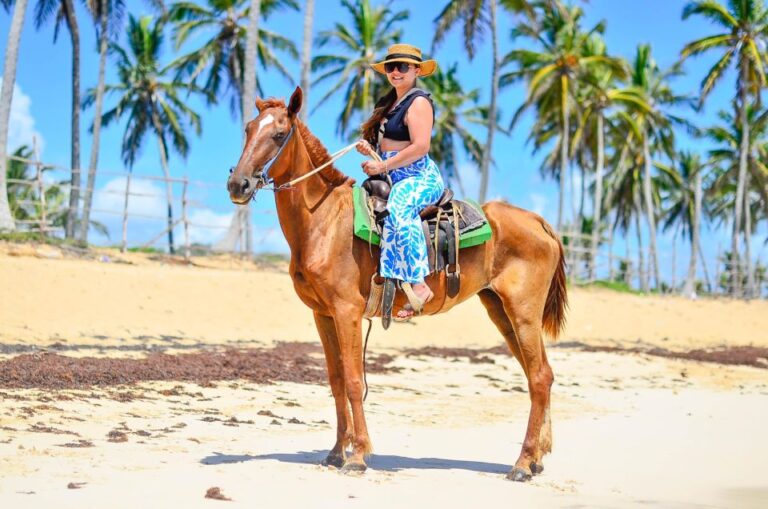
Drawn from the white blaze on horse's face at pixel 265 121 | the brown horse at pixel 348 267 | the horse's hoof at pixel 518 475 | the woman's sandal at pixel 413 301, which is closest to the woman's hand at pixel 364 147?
the brown horse at pixel 348 267

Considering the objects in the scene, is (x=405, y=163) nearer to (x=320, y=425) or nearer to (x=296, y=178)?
(x=296, y=178)

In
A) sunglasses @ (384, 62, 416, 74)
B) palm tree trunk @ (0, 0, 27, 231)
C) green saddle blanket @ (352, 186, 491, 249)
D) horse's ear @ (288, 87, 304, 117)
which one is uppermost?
palm tree trunk @ (0, 0, 27, 231)

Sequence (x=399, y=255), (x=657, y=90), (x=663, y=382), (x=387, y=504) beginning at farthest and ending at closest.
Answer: (x=657, y=90) → (x=663, y=382) → (x=399, y=255) → (x=387, y=504)

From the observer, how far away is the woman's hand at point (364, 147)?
6.44m

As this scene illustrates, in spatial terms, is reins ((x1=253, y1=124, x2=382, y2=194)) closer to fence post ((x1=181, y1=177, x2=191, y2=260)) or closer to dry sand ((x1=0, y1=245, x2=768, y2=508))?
dry sand ((x1=0, y1=245, x2=768, y2=508))

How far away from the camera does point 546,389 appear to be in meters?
6.67

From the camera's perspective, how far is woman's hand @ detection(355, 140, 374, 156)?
644 centimetres

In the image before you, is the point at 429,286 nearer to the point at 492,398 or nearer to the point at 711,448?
the point at 711,448

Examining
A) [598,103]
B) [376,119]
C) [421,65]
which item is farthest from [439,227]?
[598,103]

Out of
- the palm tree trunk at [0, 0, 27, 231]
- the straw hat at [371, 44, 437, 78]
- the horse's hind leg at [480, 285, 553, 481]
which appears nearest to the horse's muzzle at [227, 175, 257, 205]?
the straw hat at [371, 44, 437, 78]

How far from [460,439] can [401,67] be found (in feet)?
11.4

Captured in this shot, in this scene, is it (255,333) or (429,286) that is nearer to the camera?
(429,286)

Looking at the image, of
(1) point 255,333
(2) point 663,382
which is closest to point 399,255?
(2) point 663,382

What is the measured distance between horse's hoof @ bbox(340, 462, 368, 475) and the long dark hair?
2433 millimetres
